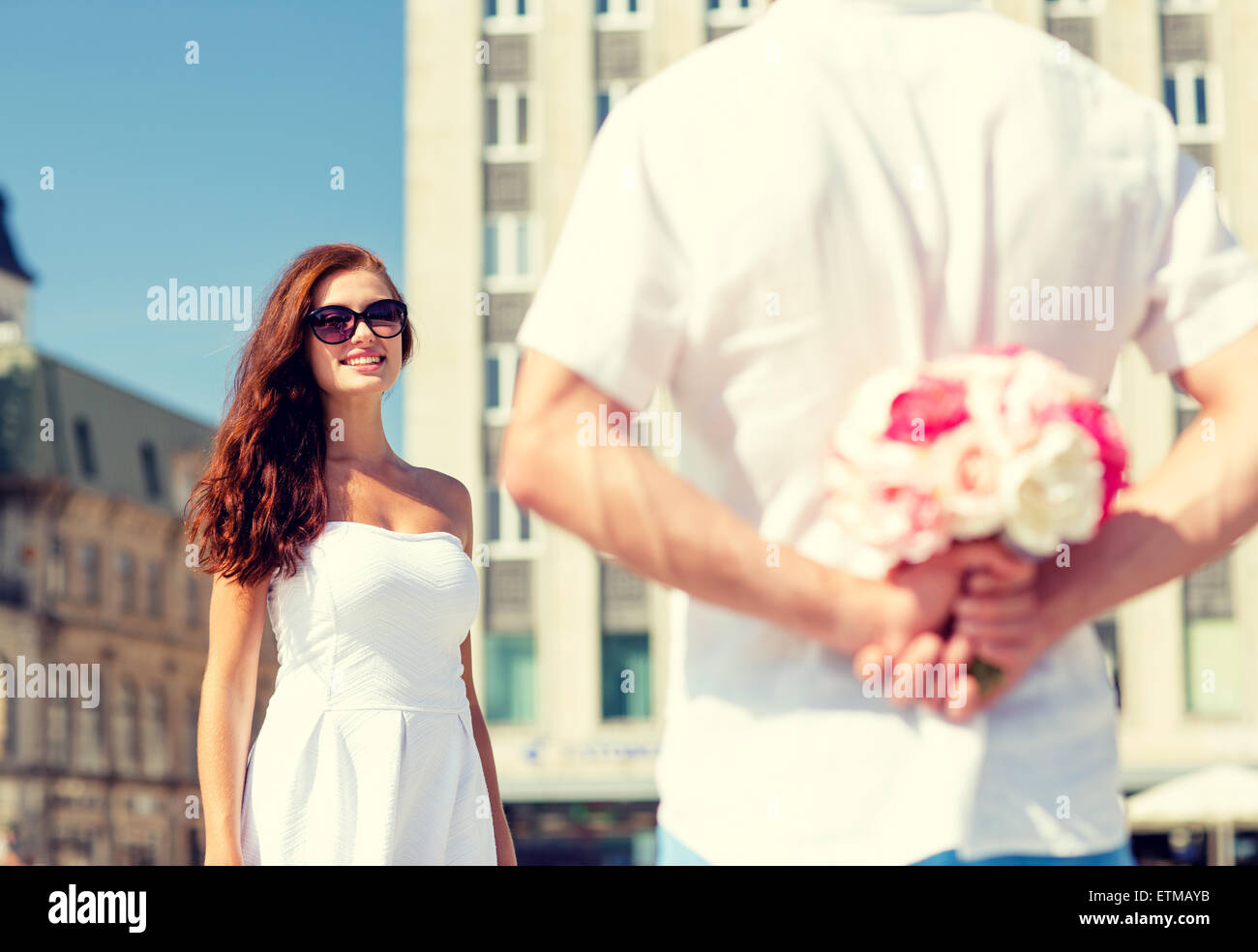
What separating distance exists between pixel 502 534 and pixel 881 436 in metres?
26.9

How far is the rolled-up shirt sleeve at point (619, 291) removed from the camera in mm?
1621

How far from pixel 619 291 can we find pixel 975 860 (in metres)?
0.68

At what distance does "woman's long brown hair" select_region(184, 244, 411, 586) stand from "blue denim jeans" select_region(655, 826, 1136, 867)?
1528mm

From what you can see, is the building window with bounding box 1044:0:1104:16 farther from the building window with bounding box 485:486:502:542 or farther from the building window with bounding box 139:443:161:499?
the building window with bounding box 139:443:161:499

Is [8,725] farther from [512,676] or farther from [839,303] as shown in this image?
[839,303]

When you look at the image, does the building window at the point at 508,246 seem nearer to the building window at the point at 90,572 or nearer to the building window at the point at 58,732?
the building window at the point at 58,732

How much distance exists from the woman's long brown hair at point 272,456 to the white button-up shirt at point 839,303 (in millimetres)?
1539

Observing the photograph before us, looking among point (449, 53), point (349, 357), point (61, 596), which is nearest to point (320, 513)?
point (349, 357)

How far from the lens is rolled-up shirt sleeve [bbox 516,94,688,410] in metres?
1.62

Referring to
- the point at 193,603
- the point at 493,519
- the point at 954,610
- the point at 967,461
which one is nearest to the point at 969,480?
the point at 967,461

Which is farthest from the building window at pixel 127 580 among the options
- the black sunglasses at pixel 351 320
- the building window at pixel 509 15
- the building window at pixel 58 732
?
the black sunglasses at pixel 351 320

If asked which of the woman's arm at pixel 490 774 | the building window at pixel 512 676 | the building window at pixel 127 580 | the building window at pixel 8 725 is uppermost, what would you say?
the woman's arm at pixel 490 774

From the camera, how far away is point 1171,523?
1723mm
